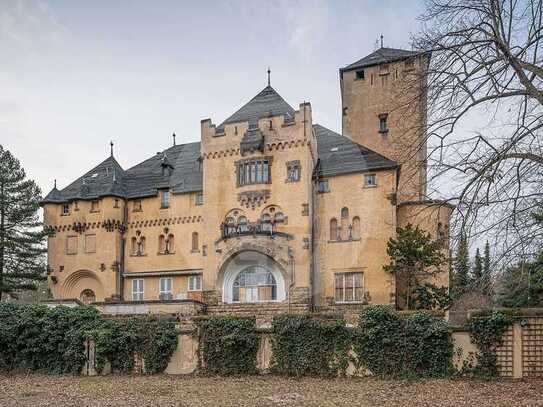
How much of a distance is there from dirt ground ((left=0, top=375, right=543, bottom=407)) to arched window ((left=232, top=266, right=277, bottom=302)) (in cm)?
1292

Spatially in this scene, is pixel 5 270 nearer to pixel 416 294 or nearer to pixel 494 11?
pixel 416 294

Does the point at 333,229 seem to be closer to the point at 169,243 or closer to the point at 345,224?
the point at 345,224

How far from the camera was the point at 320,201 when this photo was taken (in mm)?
32156

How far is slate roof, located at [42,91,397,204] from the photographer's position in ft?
106

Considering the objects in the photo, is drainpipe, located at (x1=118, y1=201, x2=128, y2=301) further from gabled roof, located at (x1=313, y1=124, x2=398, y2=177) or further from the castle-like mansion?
gabled roof, located at (x1=313, y1=124, x2=398, y2=177)

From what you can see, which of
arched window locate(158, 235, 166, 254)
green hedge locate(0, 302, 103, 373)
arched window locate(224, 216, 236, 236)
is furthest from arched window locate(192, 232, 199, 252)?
green hedge locate(0, 302, 103, 373)

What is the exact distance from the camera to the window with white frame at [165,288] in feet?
117

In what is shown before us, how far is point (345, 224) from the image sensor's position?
3142 cm

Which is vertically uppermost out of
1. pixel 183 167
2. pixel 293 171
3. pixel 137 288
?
pixel 183 167

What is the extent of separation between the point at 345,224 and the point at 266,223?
4569mm

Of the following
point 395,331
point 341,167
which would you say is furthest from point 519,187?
point 341,167

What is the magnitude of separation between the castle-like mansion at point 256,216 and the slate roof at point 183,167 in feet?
0.34

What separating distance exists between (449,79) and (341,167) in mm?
20603

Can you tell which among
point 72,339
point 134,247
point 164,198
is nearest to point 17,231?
point 134,247
